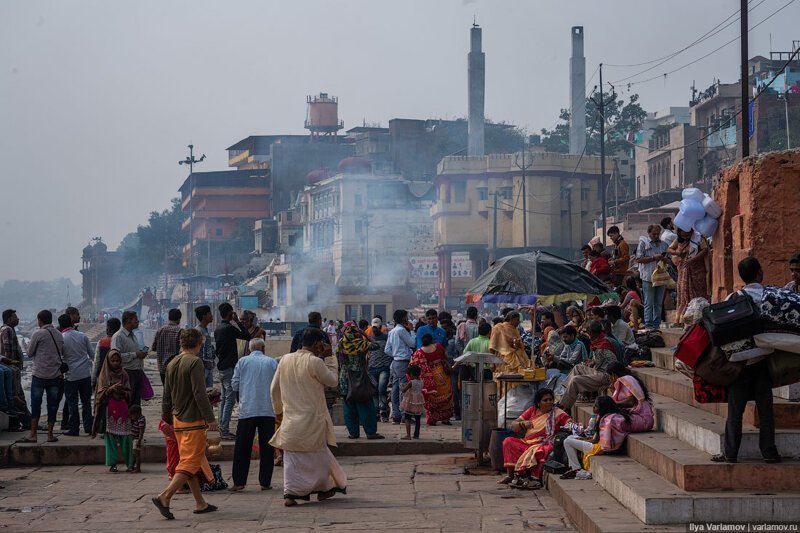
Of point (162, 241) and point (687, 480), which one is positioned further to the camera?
point (162, 241)

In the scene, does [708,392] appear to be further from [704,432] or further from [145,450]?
[145,450]

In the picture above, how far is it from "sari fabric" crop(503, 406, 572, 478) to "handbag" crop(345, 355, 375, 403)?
9.83 feet

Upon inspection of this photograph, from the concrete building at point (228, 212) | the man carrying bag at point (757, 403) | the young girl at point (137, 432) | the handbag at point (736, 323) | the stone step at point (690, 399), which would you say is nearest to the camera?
the handbag at point (736, 323)

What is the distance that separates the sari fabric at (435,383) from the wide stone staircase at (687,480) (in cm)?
571

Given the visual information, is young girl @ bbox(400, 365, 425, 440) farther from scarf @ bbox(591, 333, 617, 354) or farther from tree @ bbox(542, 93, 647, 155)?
tree @ bbox(542, 93, 647, 155)

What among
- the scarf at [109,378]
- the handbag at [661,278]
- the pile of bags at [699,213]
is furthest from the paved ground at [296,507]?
the handbag at [661,278]

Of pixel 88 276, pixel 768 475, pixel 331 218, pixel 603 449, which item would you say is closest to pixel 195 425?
pixel 603 449

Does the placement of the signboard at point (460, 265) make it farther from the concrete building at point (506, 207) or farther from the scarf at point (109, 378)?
the scarf at point (109, 378)

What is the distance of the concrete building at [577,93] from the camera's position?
6750cm

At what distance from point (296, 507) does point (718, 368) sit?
412 cm

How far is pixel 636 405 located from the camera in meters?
8.86

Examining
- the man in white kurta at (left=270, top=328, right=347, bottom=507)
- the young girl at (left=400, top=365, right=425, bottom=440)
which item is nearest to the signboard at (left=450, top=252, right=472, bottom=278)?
the young girl at (left=400, top=365, right=425, bottom=440)

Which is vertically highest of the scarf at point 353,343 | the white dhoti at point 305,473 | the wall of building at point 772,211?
the wall of building at point 772,211

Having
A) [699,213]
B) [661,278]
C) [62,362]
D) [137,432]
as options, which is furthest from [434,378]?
[62,362]
